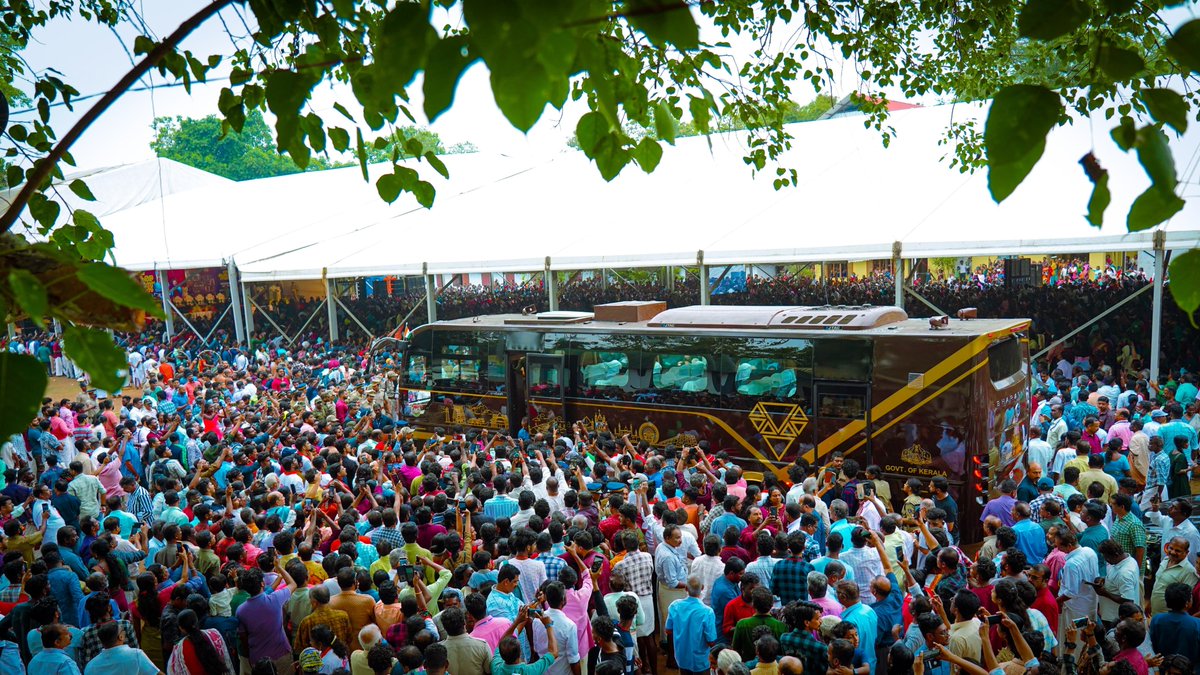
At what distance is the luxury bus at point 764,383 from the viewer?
8.53 m

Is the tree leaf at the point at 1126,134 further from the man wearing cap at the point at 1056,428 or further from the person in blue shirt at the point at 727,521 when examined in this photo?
the man wearing cap at the point at 1056,428

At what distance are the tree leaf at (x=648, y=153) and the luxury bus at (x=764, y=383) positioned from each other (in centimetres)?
680

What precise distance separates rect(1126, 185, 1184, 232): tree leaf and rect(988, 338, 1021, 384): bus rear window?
7520mm

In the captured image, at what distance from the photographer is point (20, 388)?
158 centimetres

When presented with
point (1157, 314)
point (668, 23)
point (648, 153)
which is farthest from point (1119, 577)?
point (1157, 314)

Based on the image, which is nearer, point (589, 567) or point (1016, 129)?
point (1016, 129)

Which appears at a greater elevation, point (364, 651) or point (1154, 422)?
point (1154, 422)

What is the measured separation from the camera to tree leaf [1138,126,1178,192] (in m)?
1.45

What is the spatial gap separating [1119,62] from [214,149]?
187 ft

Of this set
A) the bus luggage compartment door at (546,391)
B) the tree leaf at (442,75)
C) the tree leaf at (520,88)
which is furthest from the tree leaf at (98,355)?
the bus luggage compartment door at (546,391)

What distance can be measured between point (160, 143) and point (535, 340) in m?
49.8

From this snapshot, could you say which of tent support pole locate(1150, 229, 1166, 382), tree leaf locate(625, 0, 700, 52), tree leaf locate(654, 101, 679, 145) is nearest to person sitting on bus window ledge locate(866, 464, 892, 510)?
tent support pole locate(1150, 229, 1166, 382)

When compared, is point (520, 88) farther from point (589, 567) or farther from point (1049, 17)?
point (589, 567)

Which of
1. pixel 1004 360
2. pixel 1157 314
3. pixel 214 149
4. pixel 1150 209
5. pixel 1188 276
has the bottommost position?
pixel 1004 360
